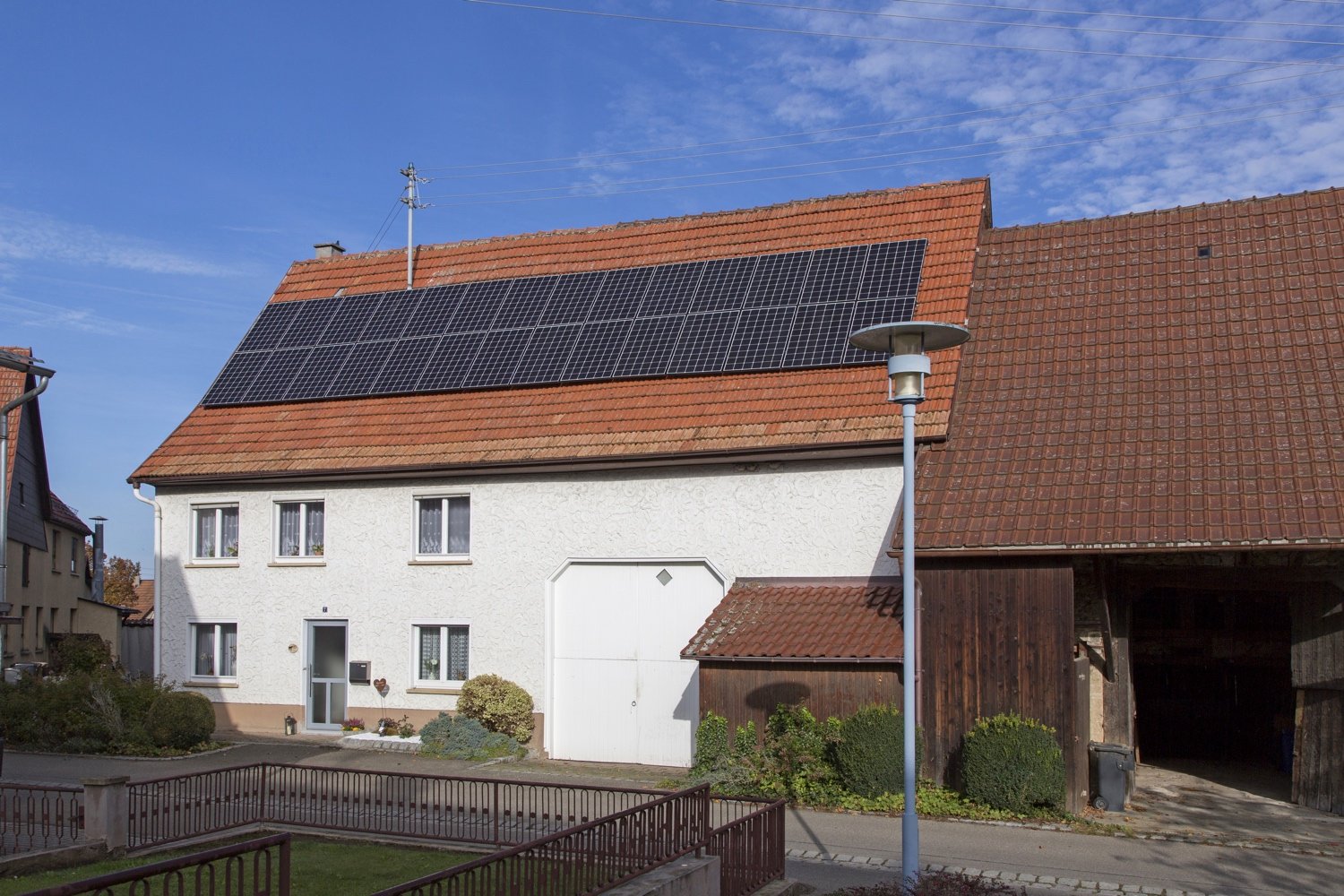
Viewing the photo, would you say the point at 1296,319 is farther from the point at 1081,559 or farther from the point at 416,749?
the point at 416,749

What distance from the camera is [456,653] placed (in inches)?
821

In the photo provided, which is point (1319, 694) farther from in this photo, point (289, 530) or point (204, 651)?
point (204, 651)

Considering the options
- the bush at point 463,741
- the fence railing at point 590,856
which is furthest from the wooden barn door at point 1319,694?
the bush at point 463,741

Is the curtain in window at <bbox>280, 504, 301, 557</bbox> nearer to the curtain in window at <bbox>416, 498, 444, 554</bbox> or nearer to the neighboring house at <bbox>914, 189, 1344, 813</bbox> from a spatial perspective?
the curtain in window at <bbox>416, 498, 444, 554</bbox>

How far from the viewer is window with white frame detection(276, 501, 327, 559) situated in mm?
22172

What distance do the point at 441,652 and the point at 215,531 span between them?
209 inches

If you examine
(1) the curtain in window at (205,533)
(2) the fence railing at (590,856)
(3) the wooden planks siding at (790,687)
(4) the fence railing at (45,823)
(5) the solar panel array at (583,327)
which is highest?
(5) the solar panel array at (583,327)

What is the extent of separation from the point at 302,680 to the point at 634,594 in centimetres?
648

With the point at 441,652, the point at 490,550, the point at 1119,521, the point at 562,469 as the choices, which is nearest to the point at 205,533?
the point at 441,652

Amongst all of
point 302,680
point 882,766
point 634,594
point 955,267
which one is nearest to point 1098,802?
point 882,766

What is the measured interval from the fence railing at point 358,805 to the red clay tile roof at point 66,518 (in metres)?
29.5

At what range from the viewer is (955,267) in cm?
2034

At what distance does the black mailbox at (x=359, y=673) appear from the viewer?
21312 millimetres

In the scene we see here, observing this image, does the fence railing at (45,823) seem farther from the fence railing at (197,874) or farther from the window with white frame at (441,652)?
the window with white frame at (441,652)
